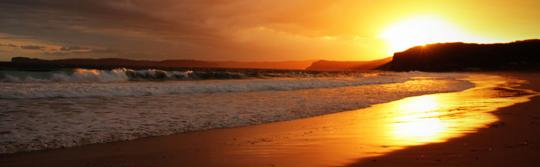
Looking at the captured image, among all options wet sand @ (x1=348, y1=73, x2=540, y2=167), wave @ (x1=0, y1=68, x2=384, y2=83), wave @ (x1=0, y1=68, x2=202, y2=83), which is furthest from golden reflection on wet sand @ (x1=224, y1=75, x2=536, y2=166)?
wave @ (x1=0, y1=68, x2=202, y2=83)

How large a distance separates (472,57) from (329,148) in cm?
16142

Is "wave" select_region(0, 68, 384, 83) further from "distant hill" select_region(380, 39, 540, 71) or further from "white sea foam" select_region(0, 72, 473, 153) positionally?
"distant hill" select_region(380, 39, 540, 71)

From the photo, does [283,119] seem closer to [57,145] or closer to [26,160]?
[57,145]

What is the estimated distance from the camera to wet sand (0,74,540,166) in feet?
18.7

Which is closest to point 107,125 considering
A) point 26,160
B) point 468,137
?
point 26,160

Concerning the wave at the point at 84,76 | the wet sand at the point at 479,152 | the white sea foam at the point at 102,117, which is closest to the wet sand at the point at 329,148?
the wet sand at the point at 479,152

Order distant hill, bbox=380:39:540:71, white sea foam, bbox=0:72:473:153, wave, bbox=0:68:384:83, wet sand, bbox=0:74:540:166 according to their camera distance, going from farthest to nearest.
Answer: distant hill, bbox=380:39:540:71 → wave, bbox=0:68:384:83 → white sea foam, bbox=0:72:473:153 → wet sand, bbox=0:74:540:166

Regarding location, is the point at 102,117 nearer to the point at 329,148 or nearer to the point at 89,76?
the point at 329,148

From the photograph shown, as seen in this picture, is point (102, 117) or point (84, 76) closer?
point (102, 117)

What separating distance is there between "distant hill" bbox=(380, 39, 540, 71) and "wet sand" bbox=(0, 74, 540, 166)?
5304 inches

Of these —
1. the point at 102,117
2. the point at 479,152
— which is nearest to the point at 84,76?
the point at 102,117

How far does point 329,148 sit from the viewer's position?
672cm

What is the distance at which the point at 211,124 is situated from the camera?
10.2m

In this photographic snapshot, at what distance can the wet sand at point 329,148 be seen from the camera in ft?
18.7
